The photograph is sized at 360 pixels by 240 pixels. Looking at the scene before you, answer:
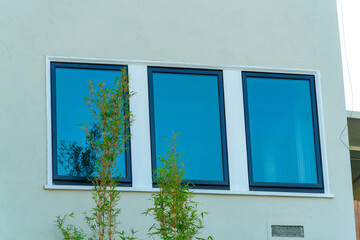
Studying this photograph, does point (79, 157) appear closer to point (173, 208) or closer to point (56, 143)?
point (56, 143)

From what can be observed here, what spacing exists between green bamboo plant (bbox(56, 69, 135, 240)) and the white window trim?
258 mm

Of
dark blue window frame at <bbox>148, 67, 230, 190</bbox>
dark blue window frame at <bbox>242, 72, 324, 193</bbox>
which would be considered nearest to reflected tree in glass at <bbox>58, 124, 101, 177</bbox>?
dark blue window frame at <bbox>148, 67, 230, 190</bbox>

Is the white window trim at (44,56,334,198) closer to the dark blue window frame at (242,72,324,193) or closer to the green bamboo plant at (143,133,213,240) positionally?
the dark blue window frame at (242,72,324,193)

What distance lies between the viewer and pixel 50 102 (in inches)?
426

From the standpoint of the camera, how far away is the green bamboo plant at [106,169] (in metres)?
10.2

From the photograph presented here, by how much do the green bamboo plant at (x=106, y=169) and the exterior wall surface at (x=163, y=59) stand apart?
0.18m

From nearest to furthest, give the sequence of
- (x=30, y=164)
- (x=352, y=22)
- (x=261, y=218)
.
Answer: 1. (x=30, y=164)
2. (x=261, y=218)
3. (x=352, y=22)

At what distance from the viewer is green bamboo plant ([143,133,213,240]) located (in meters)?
9.77

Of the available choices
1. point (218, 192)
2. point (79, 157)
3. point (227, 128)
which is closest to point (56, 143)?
point (79, 157)

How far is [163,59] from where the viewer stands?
11438 mm

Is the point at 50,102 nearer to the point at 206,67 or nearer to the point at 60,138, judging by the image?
the point at 60,138

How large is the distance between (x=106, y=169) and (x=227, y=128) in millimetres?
1930

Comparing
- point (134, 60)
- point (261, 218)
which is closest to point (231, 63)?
point (134, 60)

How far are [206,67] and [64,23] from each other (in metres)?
2.03
